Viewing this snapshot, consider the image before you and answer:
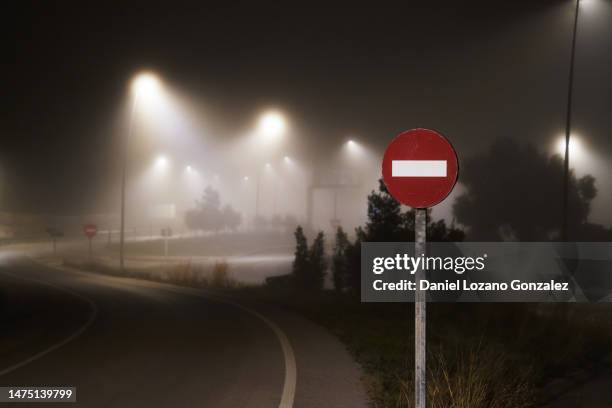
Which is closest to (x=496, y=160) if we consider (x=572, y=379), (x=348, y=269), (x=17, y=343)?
(x=348, y=269)

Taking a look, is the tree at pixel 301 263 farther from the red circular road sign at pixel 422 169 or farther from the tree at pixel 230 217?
the tree at pixel 230 217

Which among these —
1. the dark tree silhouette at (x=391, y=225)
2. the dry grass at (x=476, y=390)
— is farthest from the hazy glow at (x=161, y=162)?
the dry grass at (x=476, y=390)

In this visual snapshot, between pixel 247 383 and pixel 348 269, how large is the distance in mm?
16306

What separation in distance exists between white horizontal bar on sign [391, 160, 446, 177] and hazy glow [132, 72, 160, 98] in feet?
80.8

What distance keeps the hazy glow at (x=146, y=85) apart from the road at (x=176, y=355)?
1276 centimetres

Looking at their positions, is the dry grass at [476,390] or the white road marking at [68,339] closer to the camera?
the dry grass at [476,390]

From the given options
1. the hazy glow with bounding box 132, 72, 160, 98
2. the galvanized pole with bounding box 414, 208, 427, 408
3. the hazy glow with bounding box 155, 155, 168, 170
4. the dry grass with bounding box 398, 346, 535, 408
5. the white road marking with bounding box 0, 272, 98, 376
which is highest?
the hazy glow with bounding box 132, 72, 160, 98

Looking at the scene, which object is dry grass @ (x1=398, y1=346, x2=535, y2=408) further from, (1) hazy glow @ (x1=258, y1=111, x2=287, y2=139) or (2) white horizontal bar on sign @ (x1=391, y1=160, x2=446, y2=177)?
(1) hazy glow @ (x1=258, y1=111, x2=287, y2=139)

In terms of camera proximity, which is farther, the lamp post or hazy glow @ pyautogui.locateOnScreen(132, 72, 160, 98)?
hazy glow @ pyautogui.locateOnScreen(132, 72, 160, 98)

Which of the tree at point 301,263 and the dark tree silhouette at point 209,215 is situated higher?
the dark tree silhouette at point 209,215

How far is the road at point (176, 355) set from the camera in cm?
685

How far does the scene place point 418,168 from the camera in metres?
4.62

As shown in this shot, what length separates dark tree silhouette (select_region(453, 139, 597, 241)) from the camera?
1337 inches

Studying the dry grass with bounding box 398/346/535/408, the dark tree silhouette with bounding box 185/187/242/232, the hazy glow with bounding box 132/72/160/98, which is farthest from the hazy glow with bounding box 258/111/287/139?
the dark tree silhouette with bounding box 185/187/242/232
